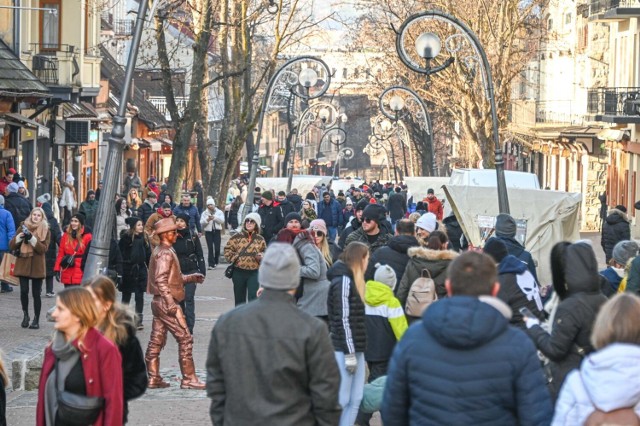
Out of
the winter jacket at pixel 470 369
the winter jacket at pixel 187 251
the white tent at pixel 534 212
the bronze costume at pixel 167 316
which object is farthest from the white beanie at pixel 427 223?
the winter jacket at pixel 470 369

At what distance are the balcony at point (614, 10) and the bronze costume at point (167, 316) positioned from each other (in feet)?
123

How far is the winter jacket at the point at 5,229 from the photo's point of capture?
20469 mm

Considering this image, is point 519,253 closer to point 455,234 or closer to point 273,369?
point 273,369

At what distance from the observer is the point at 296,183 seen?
Result: 54.5 meters

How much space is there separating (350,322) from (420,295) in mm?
1194

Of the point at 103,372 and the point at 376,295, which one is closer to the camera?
the point at 103,372

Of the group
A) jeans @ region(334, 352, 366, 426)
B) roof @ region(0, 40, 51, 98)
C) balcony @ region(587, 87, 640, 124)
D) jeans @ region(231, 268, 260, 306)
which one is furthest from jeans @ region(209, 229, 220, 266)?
balcony @ region(587, 87, 640, 124)

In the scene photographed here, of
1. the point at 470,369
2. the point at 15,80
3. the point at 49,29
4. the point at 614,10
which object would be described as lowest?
the point at 470,369

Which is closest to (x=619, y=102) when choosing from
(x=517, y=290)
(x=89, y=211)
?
(x=89, y=211)

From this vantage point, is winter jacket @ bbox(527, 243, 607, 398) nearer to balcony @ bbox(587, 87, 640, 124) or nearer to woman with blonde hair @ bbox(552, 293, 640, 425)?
woman with blonde hair @ bbox(552, 293, 640, 425)

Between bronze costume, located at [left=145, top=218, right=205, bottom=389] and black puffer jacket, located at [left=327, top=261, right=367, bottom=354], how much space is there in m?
3.09

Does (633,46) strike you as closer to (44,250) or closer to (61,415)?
(44,250)

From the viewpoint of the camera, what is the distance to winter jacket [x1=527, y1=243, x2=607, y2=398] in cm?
808

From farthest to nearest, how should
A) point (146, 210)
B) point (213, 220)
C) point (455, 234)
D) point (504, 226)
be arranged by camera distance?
point (213, 220), point (146, 210), point (455, 234), point (504, 226)
